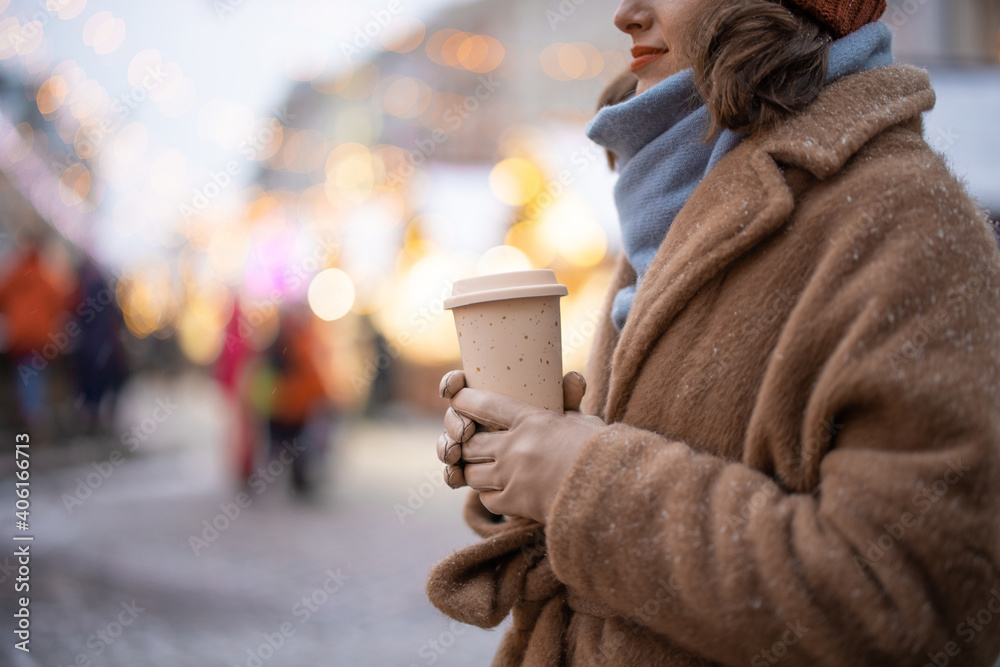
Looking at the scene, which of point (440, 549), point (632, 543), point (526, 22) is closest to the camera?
point (632, 543)

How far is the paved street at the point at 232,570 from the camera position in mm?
3670

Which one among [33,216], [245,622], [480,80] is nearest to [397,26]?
[480,80]

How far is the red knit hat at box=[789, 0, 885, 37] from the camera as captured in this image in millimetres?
1216

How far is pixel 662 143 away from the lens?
1.36 meters

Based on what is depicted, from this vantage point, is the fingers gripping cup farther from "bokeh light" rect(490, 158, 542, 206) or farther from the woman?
"bokeh light" rect(490, 158, 542, 206)

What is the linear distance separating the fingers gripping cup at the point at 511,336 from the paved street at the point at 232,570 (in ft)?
9.65

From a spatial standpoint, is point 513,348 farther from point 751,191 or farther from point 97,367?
point 97,367

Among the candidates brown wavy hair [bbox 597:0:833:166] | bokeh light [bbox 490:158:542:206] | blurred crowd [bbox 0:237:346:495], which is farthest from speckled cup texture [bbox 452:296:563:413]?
bokeh light [bbox 490:158:542:206]

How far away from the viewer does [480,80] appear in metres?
13.0

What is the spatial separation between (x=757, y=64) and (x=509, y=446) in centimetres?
84

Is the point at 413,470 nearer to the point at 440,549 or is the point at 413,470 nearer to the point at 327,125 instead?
the point at 440,549

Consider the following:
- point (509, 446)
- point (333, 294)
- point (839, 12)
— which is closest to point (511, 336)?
point (509, 446)

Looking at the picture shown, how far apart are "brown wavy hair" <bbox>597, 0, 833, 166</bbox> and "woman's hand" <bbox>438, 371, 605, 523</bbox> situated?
0.60m

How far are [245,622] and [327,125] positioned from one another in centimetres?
1812
